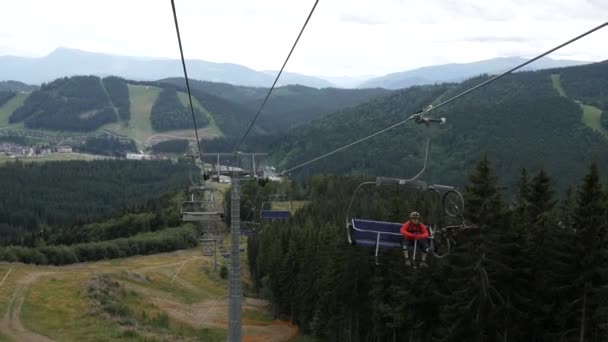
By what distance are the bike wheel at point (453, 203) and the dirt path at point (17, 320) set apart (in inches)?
1075

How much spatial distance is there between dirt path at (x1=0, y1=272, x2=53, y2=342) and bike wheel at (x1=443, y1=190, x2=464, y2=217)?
27308mm

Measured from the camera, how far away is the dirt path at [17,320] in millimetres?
35691

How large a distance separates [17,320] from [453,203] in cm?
3370

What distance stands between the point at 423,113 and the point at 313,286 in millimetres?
38585

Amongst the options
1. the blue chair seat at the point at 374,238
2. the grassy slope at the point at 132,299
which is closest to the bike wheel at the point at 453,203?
the blue chair seat at the point at 374,238

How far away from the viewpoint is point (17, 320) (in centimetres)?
4019

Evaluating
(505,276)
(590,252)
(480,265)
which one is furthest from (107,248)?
(590,252)

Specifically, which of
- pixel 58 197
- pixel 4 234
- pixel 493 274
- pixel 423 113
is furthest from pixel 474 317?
pixel 58 197

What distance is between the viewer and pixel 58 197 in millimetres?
181375

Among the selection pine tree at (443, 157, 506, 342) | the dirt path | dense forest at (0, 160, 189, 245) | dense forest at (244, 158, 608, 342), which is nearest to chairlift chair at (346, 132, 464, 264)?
dense forest at (244, 158, 608, 342)

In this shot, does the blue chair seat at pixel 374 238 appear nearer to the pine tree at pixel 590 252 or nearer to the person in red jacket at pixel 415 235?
the person in red jacket at pixel 415 235

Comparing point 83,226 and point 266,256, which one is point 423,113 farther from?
point 83,226

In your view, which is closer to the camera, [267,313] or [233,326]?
[233,326]

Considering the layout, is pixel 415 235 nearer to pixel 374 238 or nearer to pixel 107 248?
pixel 374 238
